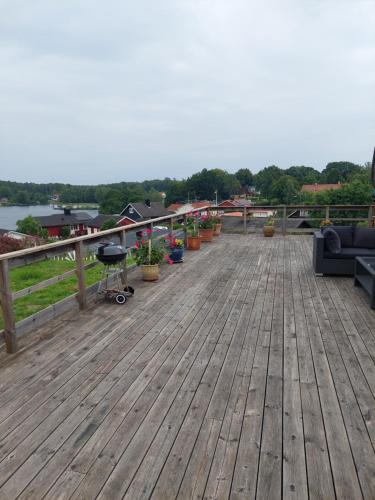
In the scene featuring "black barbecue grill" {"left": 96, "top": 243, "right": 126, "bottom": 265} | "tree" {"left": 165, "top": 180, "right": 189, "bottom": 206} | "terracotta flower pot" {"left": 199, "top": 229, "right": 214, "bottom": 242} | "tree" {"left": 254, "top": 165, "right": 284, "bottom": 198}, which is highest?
"tree" {"left": 254, "top": 165, "right": 284, "bottom": 198}

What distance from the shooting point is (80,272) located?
11.3ft

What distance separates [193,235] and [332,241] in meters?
3.16

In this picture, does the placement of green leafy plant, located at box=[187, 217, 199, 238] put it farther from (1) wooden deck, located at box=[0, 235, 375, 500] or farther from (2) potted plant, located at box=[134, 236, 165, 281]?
(1) wooden deck, located at box=[0, 235, 375, 500]

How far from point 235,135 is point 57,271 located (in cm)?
3053

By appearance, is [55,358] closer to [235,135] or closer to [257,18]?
[257,18]

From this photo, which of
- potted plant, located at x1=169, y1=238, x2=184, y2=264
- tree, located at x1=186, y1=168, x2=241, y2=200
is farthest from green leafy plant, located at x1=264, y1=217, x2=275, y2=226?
tree, located at x1=186, y1=168, x2=241, y2=200

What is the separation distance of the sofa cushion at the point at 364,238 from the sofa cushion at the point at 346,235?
6cm

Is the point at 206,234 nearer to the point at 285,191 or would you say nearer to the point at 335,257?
the point at 335,257

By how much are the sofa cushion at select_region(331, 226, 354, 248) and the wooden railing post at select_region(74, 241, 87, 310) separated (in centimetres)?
399

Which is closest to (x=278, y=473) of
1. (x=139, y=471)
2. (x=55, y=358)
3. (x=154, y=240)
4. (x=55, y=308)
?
(x=139, y=471)

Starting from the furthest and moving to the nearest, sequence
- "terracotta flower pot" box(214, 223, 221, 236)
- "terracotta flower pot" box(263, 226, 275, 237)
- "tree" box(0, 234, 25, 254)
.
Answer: "tree" box(0, 234, 25, 254) → "terracotta flower pot" box(214, 223, 221, 236) → "terracotta flower pot" box(263, 226, 275, 237)

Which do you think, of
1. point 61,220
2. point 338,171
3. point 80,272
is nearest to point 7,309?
point 80,272

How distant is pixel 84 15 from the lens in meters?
6.55

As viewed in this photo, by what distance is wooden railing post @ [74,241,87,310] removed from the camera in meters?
3.39
